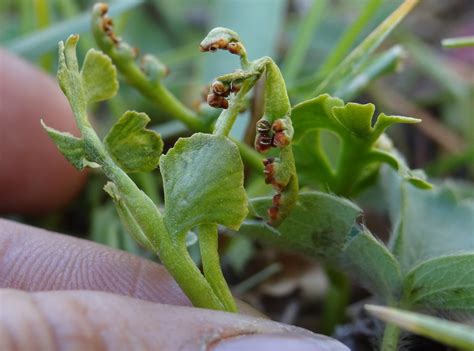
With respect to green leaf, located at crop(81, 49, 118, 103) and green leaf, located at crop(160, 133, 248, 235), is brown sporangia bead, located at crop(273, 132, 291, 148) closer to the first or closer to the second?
green leaf, located at crop(160, 133, 248, 235)

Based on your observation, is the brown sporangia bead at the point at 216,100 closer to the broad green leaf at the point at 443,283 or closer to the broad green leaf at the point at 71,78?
the broad green leaf at the point at 71,78

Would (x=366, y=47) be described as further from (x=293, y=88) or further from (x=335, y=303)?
(x=335, y=303)

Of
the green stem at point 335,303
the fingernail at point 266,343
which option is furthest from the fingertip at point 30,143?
the fingernail at point 266,343

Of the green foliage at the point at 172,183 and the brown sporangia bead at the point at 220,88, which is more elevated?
the brown sporangia bead at the point at 220,88

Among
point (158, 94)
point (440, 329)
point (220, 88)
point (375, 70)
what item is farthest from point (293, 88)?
point (440, 329)

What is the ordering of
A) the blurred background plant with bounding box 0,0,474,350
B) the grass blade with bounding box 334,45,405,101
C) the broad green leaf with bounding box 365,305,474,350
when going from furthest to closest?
1. the blurred background plant with bounding box 0,0,474,350
2. the grass blade with bounding box 334,45,405,101
3. the broad green leaf with bounding box 365,305,474,350

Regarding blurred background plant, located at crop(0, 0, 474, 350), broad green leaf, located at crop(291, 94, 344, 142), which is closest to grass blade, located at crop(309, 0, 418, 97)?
blurred background plant, located at crop(0, 0, 474, 350)
